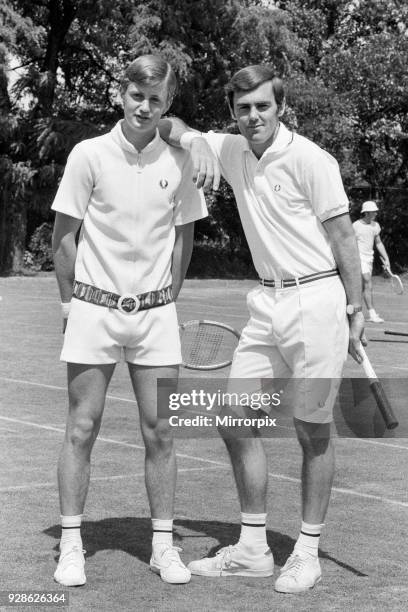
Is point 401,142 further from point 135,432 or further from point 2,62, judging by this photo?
point 135,432

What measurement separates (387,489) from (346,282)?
2460 millimetres

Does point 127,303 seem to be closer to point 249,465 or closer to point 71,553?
point 249,465

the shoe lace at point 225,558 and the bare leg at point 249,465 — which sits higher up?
the bare leg at point 249,465

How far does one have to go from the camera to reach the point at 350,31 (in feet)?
143

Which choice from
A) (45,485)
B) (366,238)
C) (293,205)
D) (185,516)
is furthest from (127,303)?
(366,238)

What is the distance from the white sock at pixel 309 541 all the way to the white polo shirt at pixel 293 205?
1.07 metres

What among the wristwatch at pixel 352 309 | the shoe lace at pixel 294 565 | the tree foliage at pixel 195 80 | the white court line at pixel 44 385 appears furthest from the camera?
the tree foliage at pixel 195 80

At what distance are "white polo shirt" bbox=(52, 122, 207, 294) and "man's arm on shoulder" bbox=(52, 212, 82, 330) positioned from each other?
4cm

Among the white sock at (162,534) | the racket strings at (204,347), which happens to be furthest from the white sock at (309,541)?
the racket strings at (204,347)

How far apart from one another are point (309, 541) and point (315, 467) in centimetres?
31

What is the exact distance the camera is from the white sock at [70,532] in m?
4.96

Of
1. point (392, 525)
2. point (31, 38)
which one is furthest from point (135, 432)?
point (31, 38)

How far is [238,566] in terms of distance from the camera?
5082 millimetres

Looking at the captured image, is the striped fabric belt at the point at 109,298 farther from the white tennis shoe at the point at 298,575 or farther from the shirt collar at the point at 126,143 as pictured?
the white tennis shoe at the point at 298,575
